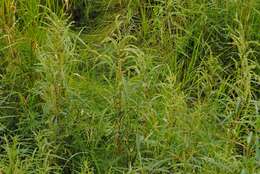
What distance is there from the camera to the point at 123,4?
3.55 metres

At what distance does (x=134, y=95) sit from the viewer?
2.58 m

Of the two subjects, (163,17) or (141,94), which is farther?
(163,17)

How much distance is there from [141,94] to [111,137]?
21 cm

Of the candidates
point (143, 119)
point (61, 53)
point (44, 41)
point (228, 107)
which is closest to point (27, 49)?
point (44, 41)

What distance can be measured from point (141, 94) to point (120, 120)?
0.14 m

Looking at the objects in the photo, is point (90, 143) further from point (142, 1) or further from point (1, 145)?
point (142, 1)

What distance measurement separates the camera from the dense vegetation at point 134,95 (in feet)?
8.03

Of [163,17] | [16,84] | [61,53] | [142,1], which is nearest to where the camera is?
[61,53]

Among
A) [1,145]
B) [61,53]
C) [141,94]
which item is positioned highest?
[61,53]

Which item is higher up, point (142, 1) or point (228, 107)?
point (142, 1)

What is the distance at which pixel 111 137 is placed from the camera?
262 centimetres

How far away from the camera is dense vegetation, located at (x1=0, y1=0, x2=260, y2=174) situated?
2.45m

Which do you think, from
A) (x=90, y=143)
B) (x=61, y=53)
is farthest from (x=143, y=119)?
(x=61, y=53)

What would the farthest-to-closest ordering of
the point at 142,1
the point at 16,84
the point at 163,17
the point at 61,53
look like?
the point at 142,1 → the point at 163,17 → the point at 16,84 → the point at 61,53
